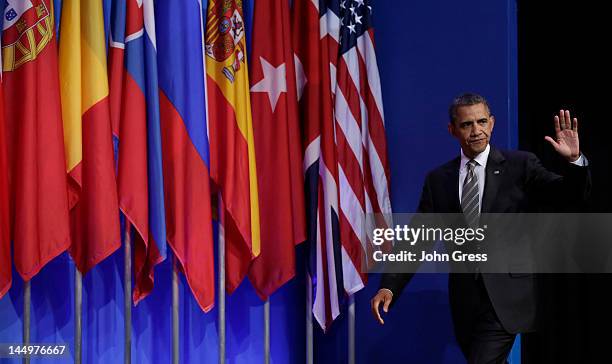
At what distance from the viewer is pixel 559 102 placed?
5250 millimetres

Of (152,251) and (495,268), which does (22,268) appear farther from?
(495,268)

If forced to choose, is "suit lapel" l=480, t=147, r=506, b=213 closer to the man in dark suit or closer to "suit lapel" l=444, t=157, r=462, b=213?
the man in dark suit

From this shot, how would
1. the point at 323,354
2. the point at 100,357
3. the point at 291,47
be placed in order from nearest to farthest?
the point at 100,357 < the point at 291,47 < the point at 323,354

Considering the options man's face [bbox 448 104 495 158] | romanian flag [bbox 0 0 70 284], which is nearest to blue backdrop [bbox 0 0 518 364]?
romanian flag [bbox 0 0 70 284]

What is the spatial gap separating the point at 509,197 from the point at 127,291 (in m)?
2.18

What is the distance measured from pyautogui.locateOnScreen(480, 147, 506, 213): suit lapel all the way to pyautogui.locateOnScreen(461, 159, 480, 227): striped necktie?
0.05m

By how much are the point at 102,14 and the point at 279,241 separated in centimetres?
168

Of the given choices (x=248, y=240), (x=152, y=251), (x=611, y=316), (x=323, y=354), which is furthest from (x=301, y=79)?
(x=611, y=316)

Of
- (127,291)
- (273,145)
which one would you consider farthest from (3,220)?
(273,145)

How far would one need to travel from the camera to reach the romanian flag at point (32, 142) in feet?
14.5

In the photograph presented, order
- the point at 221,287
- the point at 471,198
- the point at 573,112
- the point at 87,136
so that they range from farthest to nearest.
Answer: the point at 573,112 → the point at 221,287 → the point at 87,136 → the point at 471,198

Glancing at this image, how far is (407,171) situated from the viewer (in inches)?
218
